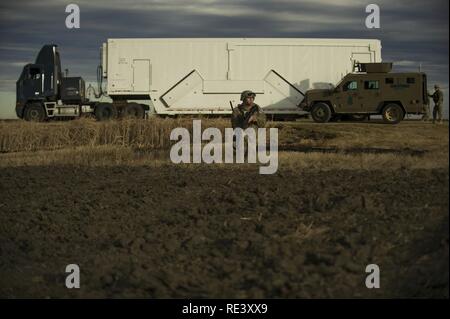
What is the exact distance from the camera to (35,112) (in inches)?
1277

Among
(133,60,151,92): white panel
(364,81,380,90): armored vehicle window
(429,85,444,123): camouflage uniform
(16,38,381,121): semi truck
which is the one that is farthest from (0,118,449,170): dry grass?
(133,60,151,92): white panel

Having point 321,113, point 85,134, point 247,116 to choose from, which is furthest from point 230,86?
point 247,116

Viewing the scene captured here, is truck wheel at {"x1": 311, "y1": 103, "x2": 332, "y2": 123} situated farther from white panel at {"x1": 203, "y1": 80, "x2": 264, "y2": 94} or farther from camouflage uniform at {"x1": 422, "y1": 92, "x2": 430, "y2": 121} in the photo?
camouflage uniform at {"x1": 422, "y1": 92, "x2": 430, "y2": 121}

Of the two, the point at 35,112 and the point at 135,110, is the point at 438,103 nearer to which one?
the point at 135,110

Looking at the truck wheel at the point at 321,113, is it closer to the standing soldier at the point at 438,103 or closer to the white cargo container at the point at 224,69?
the white cargo container at the point at 224,69

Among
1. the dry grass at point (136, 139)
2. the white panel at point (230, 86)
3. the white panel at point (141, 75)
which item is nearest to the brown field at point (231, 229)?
the dry grass at point (136, 139)

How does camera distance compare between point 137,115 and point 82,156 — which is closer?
point 82,156

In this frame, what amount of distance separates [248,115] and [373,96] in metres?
15.4

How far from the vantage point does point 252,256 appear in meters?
7.68

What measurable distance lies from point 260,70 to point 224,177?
19224 mm
